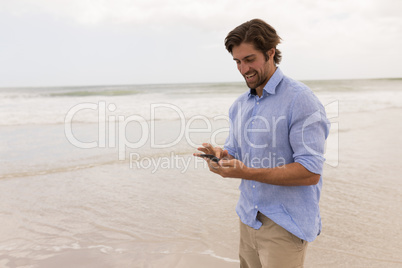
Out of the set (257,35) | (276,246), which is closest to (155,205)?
(276,246)

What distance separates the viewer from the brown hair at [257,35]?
172 cm

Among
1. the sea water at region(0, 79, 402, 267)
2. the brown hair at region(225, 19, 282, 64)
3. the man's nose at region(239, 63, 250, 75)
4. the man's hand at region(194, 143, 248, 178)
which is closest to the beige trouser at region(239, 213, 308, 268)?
the man's hand at region(194, 143, 248, 178)

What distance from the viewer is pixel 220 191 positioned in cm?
534

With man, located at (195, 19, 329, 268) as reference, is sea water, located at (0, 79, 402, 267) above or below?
below

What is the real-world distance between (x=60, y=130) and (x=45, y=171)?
4.96 meters

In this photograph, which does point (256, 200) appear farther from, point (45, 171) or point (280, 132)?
point (45, 171)

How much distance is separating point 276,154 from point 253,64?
19.5 inches

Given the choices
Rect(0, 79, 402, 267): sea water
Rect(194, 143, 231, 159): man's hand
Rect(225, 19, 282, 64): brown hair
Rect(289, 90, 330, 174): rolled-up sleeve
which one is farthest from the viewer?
Rect(0, 79, 402, 267): sea water

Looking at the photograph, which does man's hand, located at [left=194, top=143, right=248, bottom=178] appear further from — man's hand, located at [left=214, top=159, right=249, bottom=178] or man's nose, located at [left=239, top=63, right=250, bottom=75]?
man's nose, located at [left=239, top=63, right=250, bottom=75]

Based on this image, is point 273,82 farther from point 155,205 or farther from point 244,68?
point 155,205

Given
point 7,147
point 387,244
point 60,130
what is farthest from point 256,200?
point 60,130

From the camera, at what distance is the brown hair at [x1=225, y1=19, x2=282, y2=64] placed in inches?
67.7

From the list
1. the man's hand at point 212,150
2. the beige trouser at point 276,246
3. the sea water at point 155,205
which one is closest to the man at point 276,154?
the beige trouser at point 276,246

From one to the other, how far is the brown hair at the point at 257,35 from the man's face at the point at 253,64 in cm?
3
